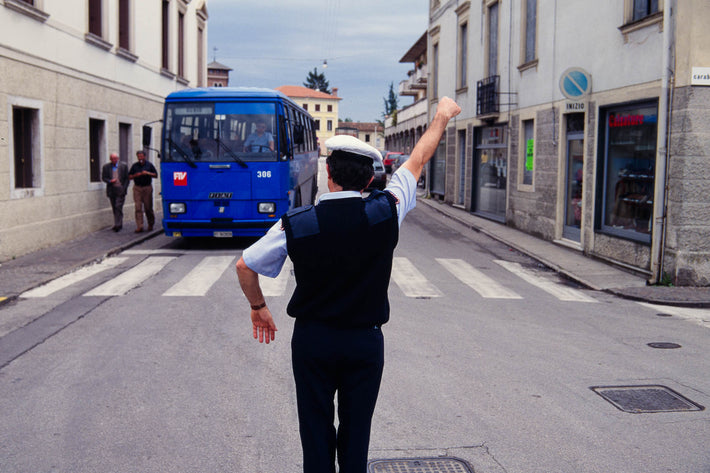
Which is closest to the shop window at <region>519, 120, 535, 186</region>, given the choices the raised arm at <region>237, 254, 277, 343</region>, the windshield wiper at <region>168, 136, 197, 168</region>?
the windshield wiper at <region>168, 136, 197, 168</region>

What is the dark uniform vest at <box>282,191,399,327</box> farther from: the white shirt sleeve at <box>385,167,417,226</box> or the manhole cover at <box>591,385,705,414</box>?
the manhole cover at <box>591,385,705,414</box>

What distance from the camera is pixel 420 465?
13.8 feet

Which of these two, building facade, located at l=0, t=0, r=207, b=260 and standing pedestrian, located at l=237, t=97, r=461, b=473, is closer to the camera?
standing pedestrian, located at l=237, t=97, r=461, b=473

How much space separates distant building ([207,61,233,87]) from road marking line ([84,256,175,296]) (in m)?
83.8

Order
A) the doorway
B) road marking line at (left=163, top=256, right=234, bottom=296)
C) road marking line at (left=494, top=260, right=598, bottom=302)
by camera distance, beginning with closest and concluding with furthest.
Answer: road marking line at (left=163, top=256, right=234, bottom=296) < road marking line at (left=494, top=260, right=598, bottom=302) < the doorway

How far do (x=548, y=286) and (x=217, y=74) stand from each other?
89.5 metres

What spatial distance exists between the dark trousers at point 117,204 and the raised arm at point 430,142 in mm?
14650

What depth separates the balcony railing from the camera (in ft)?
67.5

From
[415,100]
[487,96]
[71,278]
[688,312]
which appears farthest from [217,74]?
[688,312]

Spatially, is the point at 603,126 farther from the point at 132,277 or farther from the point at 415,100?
the point at 415,100

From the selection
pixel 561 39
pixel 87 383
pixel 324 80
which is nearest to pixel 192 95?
pixel 561 39

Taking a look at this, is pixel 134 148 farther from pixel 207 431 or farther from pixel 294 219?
pixel 294 219

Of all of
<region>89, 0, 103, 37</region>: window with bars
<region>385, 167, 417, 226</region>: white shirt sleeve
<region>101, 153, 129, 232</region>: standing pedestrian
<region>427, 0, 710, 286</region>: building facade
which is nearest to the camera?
<region>385, 167, 417, 226</region>: white shirt sleeve

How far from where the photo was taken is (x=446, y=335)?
758cm
